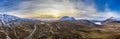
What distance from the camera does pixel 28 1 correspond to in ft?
26.1

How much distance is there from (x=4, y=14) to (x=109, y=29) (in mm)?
2851

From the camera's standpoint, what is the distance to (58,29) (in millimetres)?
7930

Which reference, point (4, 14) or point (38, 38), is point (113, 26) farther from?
point (4, 14)

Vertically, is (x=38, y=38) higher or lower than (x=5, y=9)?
lower

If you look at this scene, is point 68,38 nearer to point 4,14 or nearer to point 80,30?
point 80,30

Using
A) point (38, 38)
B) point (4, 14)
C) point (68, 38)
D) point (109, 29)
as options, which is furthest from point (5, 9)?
point (109, 29)

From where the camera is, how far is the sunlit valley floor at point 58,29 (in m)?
7.82

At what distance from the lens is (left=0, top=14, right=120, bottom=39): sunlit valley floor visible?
782 centimetres

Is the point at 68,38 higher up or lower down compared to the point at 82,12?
lower down

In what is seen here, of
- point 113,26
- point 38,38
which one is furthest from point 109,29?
point 38,38

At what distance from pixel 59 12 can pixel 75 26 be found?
58 centimetres

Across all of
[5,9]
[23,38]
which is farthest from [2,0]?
[23,38]

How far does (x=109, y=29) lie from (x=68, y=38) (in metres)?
1.14

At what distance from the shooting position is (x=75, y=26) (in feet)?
26.0
